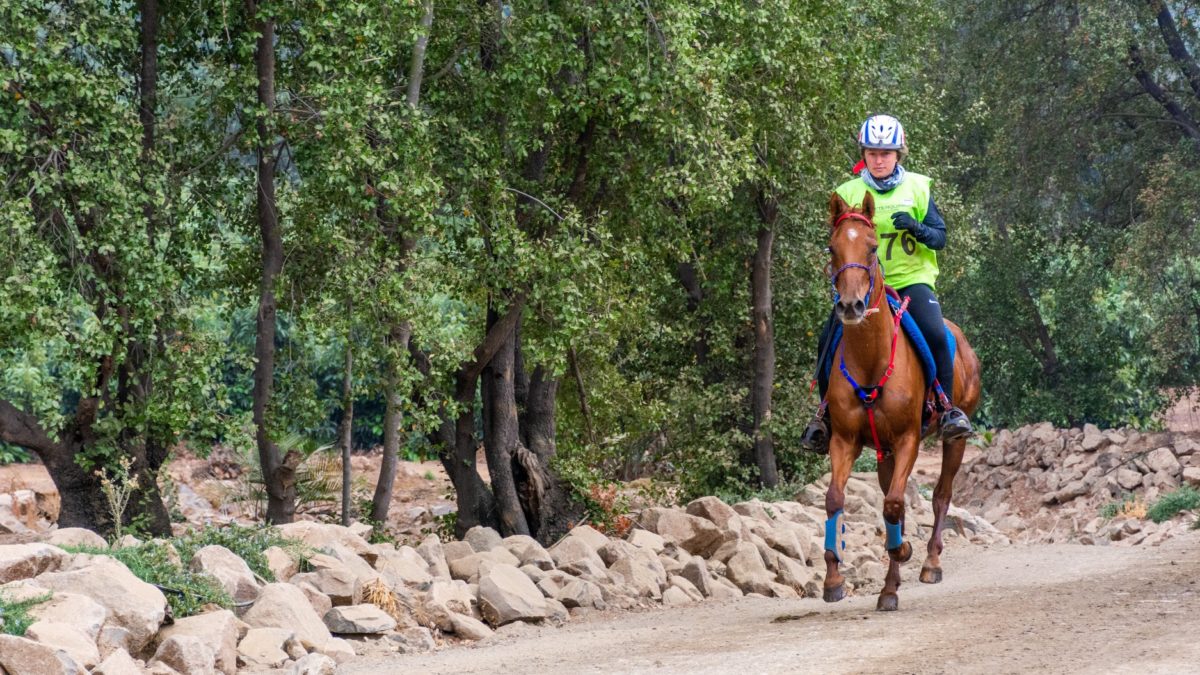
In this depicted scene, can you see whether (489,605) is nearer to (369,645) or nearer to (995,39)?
(369,645)

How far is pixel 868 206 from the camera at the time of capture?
34.3 feet

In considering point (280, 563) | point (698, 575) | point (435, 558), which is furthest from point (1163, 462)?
point (280, 563)

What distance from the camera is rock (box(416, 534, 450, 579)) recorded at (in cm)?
1356

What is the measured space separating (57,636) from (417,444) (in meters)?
10.4

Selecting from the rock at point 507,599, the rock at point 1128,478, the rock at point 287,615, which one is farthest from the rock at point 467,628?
the rock at point 1128,478

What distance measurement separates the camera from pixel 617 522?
19.0m

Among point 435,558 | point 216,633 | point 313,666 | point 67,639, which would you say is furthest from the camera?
point 435,558

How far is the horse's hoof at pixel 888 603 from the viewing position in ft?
37.4

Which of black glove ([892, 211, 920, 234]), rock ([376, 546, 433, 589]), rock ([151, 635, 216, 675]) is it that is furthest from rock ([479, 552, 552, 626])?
black glove ([892, 211, 920, 234])

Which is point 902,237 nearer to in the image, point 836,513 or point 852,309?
point 852,309

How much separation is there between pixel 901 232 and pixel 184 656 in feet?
20.3

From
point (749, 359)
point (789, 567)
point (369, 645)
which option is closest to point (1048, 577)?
point (789, 567)

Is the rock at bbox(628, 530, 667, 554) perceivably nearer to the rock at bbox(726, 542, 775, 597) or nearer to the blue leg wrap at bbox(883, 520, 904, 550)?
the rock at bbox(726, 542, 775, 597)

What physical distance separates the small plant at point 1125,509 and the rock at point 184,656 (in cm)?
1635
